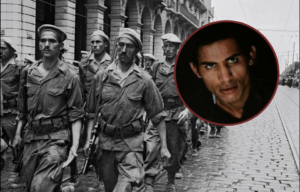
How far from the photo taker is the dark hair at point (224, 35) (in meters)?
1.79

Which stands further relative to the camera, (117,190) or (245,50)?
(117,190)

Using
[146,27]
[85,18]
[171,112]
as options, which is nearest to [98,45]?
[171,112]

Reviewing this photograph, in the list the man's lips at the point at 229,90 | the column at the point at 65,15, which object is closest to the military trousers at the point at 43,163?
the man's lips at the point at 229,90

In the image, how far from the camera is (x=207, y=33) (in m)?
1.81

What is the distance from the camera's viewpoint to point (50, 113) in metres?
4.45

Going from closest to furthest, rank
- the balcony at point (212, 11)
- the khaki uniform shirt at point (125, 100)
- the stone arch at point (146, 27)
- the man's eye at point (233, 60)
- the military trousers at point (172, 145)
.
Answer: the man's eye at point (233, 60)
the balcony at point (212, 11)
the khaki uniform shirt at point (125, 100)
the military trousers at point (172, 145)
the stone arch at point (146, 27)

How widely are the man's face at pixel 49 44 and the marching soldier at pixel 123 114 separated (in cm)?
49

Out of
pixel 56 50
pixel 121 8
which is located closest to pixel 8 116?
pixel 56 50

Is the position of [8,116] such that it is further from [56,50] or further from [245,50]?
[245,50]

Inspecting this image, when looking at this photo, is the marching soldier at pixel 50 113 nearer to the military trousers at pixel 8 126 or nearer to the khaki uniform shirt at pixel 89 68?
the military trousers at pixel 8 126

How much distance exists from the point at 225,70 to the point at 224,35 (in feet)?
0.44

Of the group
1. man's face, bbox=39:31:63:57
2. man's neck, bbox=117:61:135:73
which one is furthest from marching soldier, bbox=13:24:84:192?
man's neck, bbox=117:61:135:73

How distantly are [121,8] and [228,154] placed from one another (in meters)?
15.6

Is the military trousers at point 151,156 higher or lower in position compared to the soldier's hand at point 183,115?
lower
